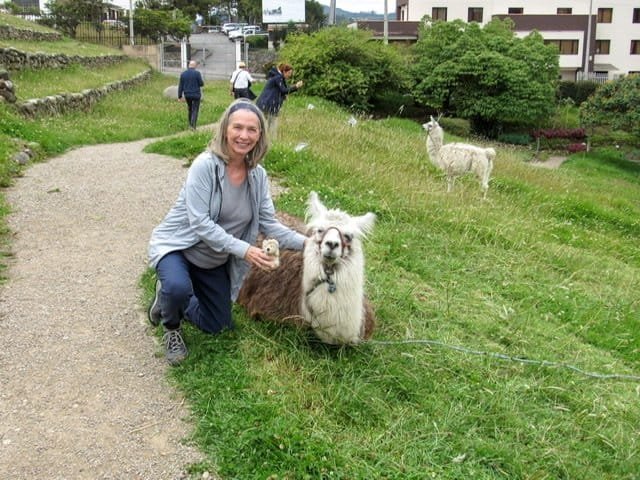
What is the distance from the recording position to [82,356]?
14.7 feet

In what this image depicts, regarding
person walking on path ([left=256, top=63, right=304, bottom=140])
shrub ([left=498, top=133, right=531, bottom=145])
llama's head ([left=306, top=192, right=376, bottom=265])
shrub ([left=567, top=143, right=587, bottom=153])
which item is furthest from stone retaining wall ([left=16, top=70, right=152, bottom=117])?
shrub ([left=567, top=143, right=587, bottom=153])

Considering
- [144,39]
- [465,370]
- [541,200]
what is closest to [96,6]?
[144,39]

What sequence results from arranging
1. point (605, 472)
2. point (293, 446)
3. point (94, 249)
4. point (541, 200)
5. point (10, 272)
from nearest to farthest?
point (293, 446) → point (605, 472) → point (10, 272) → point (94, 249) → point (541, 200)

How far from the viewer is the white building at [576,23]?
5069 cm

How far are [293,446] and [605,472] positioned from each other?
6.34ft

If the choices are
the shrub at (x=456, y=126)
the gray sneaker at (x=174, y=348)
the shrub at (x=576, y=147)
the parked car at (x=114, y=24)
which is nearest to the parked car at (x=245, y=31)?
the parked car at (x=114, y=24)

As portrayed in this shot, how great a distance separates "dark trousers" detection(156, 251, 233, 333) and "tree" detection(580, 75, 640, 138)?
30090 mm

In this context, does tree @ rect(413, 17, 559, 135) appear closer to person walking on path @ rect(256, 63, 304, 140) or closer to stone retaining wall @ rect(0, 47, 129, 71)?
stone retaining wall @ rect(0, 47, 129, 71)

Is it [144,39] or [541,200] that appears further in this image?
[144,39]

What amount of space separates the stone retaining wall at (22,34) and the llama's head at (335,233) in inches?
742

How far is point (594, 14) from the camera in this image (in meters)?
51.5

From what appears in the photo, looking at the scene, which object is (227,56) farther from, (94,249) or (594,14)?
(94,249)

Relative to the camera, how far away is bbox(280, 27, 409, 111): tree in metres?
29.0

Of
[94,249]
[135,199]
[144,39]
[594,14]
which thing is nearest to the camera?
[94,249]
